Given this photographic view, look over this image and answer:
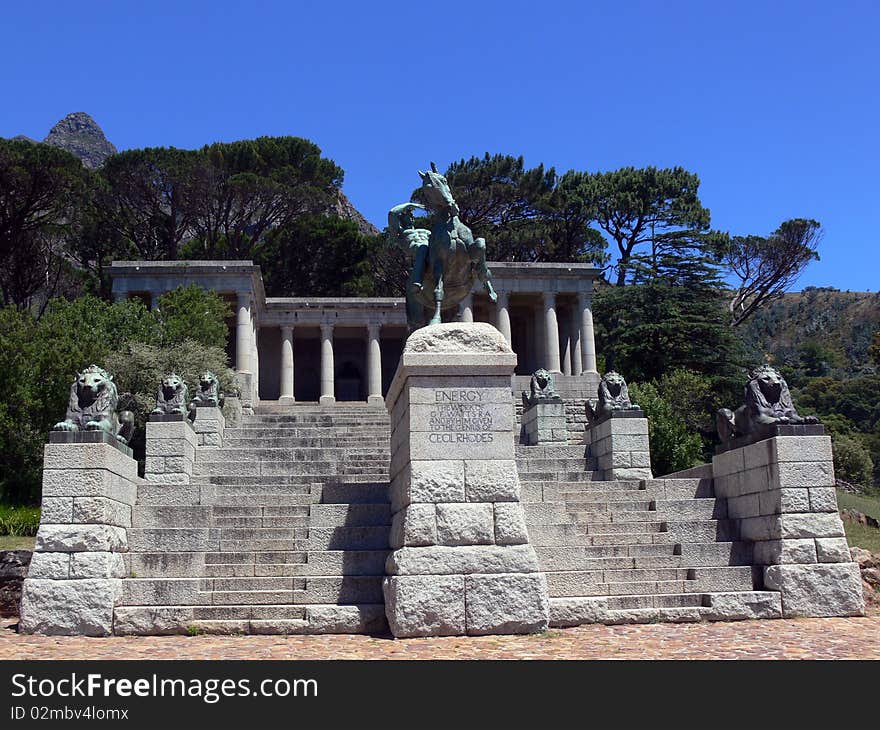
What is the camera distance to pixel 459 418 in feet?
31.6

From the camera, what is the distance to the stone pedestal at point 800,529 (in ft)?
33.9

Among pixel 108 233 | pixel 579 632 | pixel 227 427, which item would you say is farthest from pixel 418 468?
pixel 108 233

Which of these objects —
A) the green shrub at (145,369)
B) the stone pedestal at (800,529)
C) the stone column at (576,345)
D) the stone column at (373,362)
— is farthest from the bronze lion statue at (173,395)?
the stone column at (576,345)

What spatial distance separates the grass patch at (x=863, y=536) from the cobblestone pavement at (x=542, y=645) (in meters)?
4.66

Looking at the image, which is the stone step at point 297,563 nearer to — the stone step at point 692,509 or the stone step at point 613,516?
the stone step at point 613,516

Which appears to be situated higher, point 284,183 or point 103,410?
point 284,183

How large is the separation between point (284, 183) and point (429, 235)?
39.8 m

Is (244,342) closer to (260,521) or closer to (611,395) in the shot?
(611,395)

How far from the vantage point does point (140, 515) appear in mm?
11914

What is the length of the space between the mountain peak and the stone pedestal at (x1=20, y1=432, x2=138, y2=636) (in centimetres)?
15630

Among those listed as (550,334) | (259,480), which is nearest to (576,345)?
(550,334)

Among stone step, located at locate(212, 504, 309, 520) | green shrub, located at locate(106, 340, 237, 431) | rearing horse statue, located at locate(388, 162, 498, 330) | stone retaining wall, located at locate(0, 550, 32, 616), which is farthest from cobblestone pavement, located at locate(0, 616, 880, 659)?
green shrub, located at locate(106, 340, 237, 431)

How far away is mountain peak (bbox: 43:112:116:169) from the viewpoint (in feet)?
512

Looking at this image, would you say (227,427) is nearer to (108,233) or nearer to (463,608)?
(463,608)
